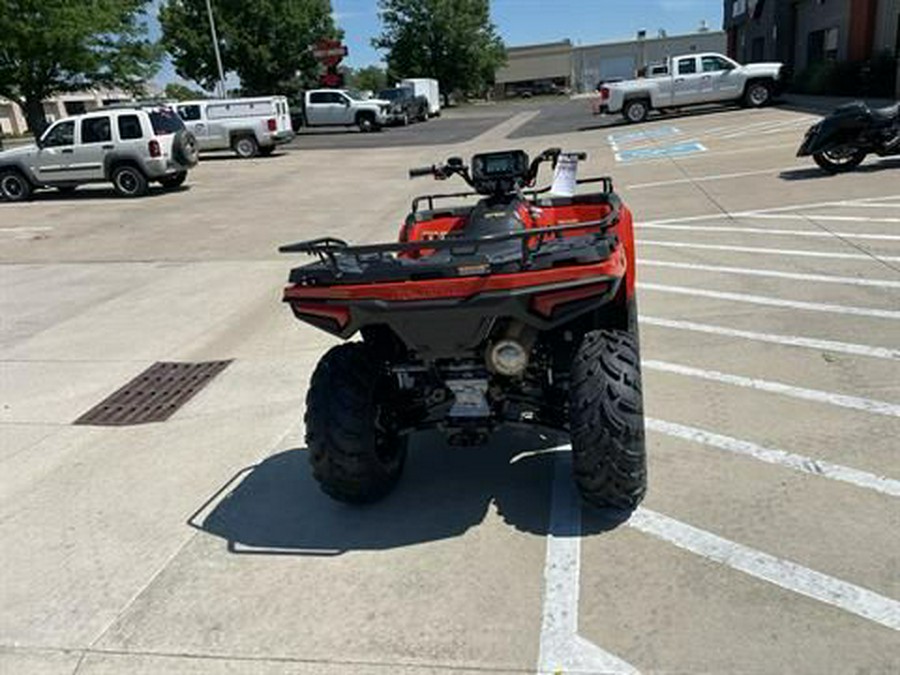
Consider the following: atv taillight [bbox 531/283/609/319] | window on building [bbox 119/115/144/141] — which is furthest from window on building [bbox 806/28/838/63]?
atv taillight [bbox 531/283/609/319]

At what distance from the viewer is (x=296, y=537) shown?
141 inches

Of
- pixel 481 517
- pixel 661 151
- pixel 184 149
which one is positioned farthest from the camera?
pixel 661 151

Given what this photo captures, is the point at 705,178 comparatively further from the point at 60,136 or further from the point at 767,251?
the point at 60,136

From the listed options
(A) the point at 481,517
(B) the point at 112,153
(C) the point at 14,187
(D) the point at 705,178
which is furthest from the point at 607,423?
(C) the point at 14,187

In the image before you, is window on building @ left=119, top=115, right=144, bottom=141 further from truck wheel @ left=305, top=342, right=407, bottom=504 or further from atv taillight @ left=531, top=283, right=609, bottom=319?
atv taillight @ left=531, top=283, right=609, bottom=319

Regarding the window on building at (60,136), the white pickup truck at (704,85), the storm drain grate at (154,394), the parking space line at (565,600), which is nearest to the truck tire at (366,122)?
the white pickup truck at (704,85)

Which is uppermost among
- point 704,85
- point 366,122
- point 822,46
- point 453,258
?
point 822,46

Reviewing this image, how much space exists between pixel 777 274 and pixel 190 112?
77.2ft

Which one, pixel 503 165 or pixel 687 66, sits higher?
pixel 687 66

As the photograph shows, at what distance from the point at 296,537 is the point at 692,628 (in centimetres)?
181

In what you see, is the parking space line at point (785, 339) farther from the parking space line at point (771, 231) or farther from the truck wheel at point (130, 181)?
the truck wheel at point (130, 181)

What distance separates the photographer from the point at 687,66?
24.8 metres

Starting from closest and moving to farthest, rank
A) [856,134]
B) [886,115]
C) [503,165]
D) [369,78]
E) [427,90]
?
[503,165]
[886,115]
[856,134]
[427,90]
[369,78]

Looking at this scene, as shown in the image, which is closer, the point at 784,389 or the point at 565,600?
the point at 565,600
